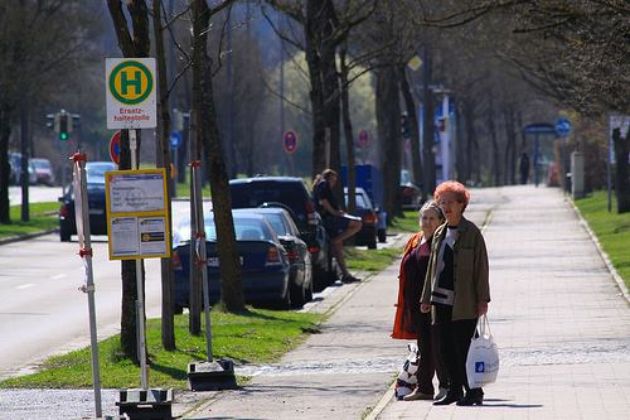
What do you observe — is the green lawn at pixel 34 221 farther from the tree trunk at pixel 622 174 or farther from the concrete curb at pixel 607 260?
the tree trunk at pixel 622 174

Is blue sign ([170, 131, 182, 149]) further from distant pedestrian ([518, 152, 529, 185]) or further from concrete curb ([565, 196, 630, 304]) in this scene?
distant pedestrian ([518, 152, 529, 185])

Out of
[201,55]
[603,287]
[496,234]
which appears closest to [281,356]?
[201,55]

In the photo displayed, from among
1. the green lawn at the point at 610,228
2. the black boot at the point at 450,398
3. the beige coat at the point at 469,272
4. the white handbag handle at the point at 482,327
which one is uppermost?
the beige coat at the point at 469,272

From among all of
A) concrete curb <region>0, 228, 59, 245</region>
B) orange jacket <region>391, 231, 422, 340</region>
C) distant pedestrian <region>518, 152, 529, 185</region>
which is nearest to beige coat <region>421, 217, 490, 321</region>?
orange jacket <region>391, 231, 422, 340</region>

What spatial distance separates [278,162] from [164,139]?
98489mm

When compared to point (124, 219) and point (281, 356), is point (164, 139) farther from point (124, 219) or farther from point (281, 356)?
point (124, 219)

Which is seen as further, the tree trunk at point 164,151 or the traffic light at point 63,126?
the traffic light at point 63,126

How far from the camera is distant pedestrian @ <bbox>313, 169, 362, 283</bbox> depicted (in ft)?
90.3

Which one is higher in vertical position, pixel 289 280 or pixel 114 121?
pixel 114 121

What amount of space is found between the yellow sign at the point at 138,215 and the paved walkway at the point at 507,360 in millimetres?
1320

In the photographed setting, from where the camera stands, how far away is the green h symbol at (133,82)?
1366 cm

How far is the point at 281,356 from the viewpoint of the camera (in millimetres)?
17406

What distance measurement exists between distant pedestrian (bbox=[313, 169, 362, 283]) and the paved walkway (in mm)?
647

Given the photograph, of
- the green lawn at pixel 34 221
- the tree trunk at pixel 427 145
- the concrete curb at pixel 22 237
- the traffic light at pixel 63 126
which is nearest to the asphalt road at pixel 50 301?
the concrete curb at pixel 22 237
